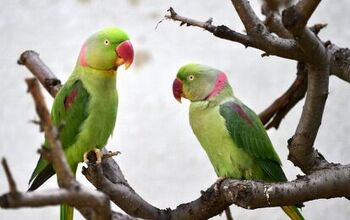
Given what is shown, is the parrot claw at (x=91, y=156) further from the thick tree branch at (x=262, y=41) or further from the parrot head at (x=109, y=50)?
the thick tree branch at (x=262, y=41)

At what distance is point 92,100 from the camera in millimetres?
1288

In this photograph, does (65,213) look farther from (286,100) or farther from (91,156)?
(286,100)

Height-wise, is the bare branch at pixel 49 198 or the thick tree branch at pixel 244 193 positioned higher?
the thick tree branch at pixel 244 193

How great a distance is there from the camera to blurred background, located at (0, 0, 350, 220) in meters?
2.11

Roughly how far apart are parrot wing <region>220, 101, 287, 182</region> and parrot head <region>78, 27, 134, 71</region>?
23 centimetres

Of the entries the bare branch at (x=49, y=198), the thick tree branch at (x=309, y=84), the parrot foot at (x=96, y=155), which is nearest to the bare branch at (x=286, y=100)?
the thick tree branch at (x=309, y=84)

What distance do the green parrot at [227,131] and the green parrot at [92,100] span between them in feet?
0.53

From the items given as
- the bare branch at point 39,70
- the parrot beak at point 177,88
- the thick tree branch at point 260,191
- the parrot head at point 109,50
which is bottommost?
the thick tree branch at point 260,191

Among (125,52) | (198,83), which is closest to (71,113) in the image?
(125,52)

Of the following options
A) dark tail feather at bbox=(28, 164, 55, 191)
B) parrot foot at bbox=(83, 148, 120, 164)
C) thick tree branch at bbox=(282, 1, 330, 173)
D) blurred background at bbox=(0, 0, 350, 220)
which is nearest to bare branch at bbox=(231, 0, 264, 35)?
thick tree branch at bbox=(282, 1, 330, 173)

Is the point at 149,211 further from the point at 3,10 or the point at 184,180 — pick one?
the point at 3,10

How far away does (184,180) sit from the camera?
2.10m

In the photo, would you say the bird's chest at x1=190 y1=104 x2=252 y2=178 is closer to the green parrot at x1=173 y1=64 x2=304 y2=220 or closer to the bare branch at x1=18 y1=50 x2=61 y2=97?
the green parrot at x1=173 y1=64 x2=304 y2=220

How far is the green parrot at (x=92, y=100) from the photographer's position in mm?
1273
